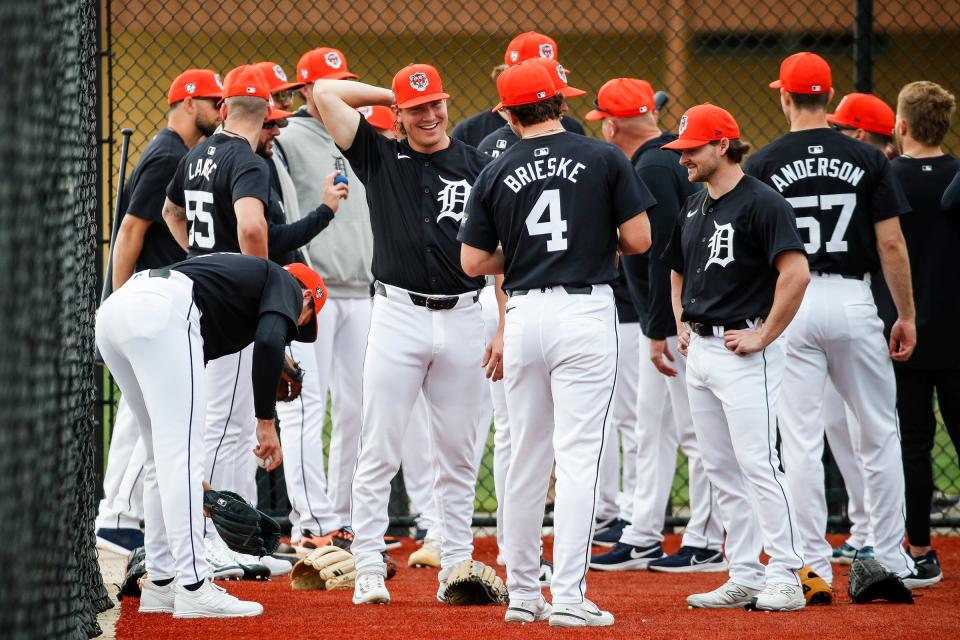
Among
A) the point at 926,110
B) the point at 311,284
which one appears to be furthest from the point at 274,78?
the point at 926,110

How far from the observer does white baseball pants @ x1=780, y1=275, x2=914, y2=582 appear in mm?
5055

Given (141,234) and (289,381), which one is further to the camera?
(141,234)

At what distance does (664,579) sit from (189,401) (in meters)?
2.37

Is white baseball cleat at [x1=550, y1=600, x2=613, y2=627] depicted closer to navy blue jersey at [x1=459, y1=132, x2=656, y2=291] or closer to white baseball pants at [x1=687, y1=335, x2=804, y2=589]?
white baseball pants at [x1=687, y1=335, x2=804, y2=589]

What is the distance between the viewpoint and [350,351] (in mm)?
6234

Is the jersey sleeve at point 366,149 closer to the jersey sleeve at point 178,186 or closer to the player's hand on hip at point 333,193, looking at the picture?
the player's hand on hip at point 333,193

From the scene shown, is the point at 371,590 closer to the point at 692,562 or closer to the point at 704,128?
the point at 692,562

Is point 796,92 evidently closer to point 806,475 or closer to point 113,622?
point 806,475

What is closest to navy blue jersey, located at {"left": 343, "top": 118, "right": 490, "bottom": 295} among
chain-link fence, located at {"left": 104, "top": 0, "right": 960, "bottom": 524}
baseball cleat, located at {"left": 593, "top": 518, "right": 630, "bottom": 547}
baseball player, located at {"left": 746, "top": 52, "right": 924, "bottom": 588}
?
baseball player, located at {"left": 746, "top": 52, "right": 924, "bottom": 588}

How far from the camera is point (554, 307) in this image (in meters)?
4.27

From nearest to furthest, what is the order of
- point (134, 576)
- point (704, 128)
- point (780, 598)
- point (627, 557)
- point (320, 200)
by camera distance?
point (780, 598)
point (704, 128)
point (134, 576)
point (627, 557)
point (320, 200)

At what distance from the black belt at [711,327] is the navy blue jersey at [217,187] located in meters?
1.80

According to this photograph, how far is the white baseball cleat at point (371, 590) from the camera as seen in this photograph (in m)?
4.73

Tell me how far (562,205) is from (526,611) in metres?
1.38
